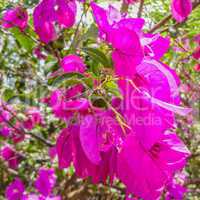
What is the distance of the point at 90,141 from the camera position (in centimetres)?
66

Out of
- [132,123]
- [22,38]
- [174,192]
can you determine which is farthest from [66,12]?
[174,192]

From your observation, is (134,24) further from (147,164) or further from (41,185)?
(41,185)

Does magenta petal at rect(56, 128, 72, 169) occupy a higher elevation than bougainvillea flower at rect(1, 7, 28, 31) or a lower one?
lower

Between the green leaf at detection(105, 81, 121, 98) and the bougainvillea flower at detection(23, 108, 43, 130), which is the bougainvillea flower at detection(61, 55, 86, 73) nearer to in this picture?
the green leaf at detection(105, 81, 121, 98)

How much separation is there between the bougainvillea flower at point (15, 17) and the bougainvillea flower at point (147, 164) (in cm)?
79

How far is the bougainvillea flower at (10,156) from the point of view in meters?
2.63

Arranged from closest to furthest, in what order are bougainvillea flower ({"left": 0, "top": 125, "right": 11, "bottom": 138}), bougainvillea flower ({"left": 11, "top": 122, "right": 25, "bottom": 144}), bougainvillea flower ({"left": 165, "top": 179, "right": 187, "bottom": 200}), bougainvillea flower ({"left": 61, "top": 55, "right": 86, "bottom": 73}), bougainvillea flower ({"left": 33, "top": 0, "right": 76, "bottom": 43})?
bougainvillea flower ({"left": 61, "top": 55, "right": 86, "bottom": 73}) < bougainvillea flower ({"left": 33, "top": 0, "right": 76, "bottom": 43}) < bougainvillea flower ({"left": 165, "top": 179, "right": 187, "bottom": 200}) < bougainvillea flower ({"left": 11, "top": 122, "right": 25, "bottom": 144}) < bougainvillea flower ({"left": 0, "top": 125, "right": 11, "bottom": 138})

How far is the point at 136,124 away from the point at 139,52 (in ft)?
0.39

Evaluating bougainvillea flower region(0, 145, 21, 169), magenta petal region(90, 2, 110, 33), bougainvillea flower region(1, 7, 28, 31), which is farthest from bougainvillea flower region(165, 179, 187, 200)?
magenta petal region(90, 2, 110, 33)

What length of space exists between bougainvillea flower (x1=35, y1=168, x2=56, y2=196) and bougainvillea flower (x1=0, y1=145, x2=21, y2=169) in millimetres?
249

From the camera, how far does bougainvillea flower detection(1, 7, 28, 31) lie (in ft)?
4.24

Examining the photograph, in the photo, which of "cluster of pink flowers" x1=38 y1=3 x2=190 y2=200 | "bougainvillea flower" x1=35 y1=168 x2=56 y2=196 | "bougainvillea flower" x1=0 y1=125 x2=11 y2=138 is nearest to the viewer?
"cluster of pink flowers" x1=38 y1=3 x2=190 y2=200

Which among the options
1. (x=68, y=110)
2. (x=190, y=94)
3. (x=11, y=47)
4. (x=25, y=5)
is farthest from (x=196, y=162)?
A: (x=68, y=110)

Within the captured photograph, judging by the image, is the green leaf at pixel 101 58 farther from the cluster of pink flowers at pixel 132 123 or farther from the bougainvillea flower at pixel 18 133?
the bougainvillea flower at pixel 18 133
